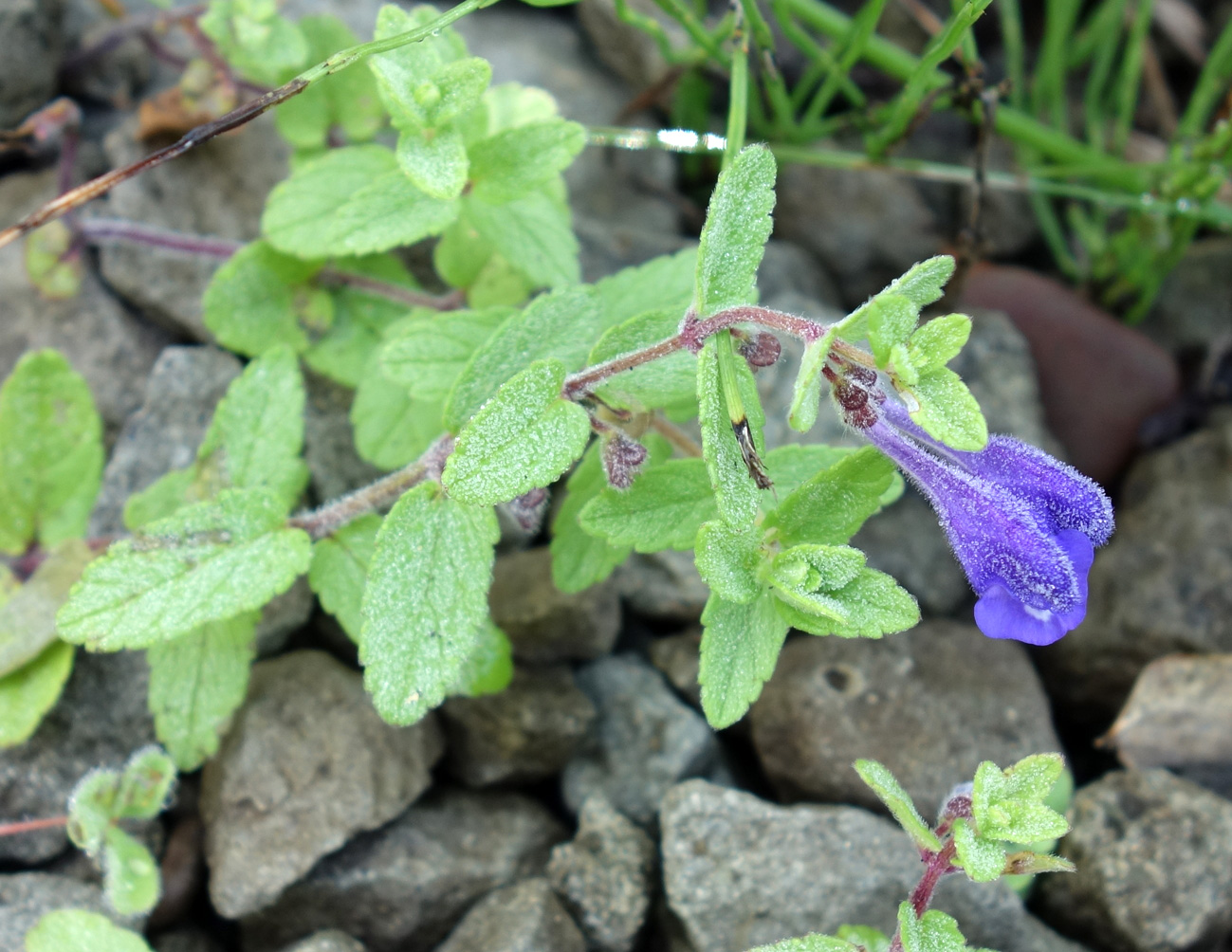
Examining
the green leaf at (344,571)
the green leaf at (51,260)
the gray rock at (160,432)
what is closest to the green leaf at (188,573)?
the green leaf at (344,571)

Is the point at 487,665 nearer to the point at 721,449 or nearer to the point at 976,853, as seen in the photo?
the point at 721,449

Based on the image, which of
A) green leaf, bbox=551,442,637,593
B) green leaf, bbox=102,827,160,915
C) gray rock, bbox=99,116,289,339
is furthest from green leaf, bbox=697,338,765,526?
gray rock, bbox=99,116,289,339

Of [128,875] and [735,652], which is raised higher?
[735,652]

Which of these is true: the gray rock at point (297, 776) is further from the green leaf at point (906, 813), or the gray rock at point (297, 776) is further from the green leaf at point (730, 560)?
the green leaf at point (906, 813)

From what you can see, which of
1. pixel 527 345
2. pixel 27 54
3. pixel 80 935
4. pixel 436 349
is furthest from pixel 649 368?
pixel 27 54

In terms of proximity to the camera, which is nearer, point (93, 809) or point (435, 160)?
point (435, 160)

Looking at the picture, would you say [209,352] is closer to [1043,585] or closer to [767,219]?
[767,219]

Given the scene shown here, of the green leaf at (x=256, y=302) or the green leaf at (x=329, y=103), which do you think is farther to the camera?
the green leaf at (x=329, y=103)
